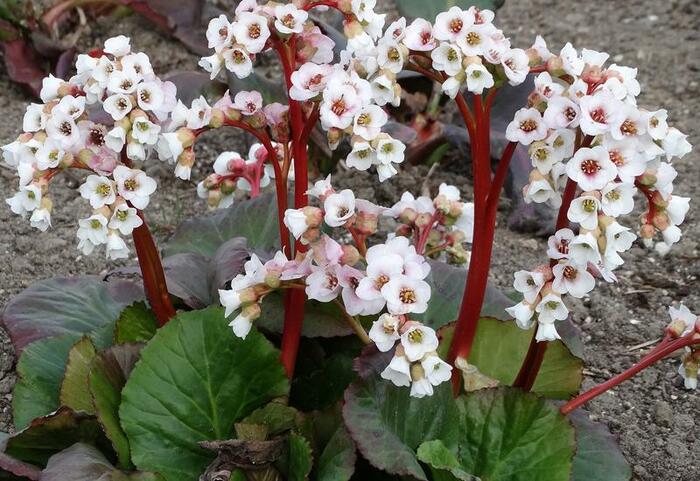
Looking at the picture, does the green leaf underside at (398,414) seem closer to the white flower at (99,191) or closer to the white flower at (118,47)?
the white flower at (99,191)

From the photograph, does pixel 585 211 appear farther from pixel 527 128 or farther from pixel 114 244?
pixel 114 244

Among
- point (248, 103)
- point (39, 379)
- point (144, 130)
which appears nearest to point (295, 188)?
point (248, 103)

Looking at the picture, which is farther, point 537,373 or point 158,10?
point 158,10

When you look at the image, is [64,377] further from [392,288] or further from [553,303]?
[553,303]

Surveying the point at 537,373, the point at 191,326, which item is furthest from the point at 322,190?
the point at 537,373

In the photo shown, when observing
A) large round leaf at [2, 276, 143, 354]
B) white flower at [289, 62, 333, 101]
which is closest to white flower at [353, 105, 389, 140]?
white flower at [289, 62, 333, 101]

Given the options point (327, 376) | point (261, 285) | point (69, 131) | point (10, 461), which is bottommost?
point (10, 461)

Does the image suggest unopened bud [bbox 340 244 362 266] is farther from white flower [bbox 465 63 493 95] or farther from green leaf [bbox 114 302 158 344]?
green leaf [bbox 114 302 158 344]
